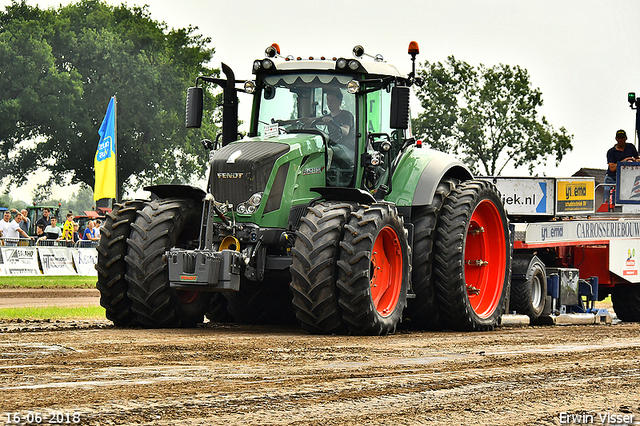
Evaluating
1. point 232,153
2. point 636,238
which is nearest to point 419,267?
point 232,153

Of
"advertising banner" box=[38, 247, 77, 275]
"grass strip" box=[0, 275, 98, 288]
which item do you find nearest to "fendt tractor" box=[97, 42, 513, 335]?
"grass strip" box=[0, 275, 98, 288]

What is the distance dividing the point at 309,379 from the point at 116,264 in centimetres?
405

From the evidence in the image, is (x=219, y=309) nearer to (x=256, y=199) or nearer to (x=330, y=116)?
(x=256, y=199)

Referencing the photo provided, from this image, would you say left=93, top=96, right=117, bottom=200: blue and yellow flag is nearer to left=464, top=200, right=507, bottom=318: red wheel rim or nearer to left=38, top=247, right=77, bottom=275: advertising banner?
left=38, top=247, right=77, bottom=275: advertising banner

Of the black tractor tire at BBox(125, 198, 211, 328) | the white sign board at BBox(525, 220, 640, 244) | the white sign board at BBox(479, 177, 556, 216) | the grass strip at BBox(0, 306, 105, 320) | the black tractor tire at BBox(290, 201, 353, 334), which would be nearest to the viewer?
the black tractor tire at BBox(290, 201, 353, 334)

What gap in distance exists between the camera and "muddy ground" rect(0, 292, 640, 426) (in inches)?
191

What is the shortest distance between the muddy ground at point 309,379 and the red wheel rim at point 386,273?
0.77 m

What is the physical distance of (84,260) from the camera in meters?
24.8

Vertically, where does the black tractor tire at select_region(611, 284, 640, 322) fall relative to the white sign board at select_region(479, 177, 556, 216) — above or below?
below

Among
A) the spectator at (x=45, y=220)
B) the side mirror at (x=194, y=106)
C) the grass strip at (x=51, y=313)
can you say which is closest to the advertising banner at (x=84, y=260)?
the spectator at (x=45, y=220)

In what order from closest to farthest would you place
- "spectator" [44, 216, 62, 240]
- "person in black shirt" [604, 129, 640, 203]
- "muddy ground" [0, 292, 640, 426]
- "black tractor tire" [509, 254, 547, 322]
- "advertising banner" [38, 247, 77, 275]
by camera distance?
"muddy ground" [0, 292, 640, 426]
"black tractor tire" [509, 254, 547, 322]
"person in black shirt" [604, 129, 640, 203]
"advertising banner" [38, 247, 77, 275]
"spectator" [44, 216, 62, 240]

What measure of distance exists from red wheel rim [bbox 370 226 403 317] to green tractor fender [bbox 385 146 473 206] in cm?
84

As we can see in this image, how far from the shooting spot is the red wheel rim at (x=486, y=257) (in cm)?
1165

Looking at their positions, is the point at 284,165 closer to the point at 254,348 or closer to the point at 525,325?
the point at 254,348
